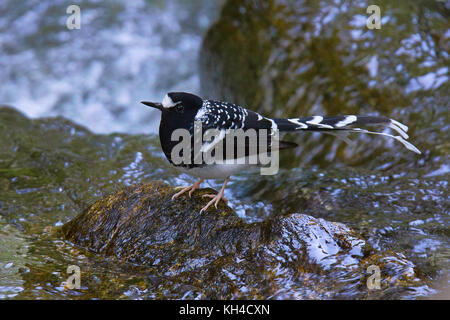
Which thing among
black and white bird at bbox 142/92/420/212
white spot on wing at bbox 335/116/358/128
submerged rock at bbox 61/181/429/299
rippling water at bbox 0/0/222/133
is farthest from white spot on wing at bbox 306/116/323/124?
rippling water at bbox 0/0/222/133

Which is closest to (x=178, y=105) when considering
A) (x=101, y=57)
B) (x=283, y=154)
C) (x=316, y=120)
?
(x=316, y=120)

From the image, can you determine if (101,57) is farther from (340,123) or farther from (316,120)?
(340,123)

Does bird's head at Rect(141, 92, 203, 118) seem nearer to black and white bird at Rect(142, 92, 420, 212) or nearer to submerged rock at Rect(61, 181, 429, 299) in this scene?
black and white bird at Rect(142, 92, 420, 212)

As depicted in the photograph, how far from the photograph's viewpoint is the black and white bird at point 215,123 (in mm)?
4059

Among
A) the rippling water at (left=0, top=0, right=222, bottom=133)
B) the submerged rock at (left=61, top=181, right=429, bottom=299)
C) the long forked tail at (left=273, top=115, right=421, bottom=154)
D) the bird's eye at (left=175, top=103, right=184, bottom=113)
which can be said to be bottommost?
the submerged rock at (left=61, top=181, right=429, bottom=299)

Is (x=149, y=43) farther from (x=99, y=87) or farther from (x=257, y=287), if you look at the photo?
(x=257, y=287)

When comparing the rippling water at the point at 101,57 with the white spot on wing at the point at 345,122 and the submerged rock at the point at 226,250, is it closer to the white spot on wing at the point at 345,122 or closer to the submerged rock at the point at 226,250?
the submerged rock at the point at 226,250

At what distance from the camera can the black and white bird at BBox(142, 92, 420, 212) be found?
406 centimetres

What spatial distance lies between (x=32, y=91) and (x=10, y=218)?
21.4 feet

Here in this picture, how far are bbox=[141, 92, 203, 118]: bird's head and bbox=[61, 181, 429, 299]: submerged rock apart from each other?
2.22 ft

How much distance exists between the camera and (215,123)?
13.6 feet

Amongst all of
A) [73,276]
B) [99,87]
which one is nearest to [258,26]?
[99,87]
